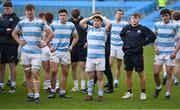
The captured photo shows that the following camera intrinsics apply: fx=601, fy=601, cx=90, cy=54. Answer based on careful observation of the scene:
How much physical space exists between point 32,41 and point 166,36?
9.97 feet

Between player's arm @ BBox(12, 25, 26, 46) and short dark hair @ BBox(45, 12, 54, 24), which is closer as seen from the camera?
player's arm @ BBox(12, 25, 26, 46)

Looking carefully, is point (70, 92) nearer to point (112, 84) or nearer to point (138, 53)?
point (112, 84)

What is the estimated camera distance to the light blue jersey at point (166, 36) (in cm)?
1353

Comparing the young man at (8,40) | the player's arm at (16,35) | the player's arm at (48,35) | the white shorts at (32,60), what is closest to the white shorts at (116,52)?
the young man at (8,40)

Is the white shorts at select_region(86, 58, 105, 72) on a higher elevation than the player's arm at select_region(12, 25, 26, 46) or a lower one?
lower

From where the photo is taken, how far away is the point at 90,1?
37.5 metres

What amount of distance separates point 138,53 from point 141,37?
1.19 ft

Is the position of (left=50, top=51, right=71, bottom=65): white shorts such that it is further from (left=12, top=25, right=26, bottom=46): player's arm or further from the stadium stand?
the stadium stand

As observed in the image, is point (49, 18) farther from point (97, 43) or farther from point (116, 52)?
point (116, 52)

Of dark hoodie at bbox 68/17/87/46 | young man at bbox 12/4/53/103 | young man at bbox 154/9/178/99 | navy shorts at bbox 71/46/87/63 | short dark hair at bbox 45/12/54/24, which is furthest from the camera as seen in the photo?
navy shorts at bbox 71/46/87/63

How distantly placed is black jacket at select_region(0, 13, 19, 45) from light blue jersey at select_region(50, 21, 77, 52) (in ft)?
3.54

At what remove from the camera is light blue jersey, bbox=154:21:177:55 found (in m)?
13.5

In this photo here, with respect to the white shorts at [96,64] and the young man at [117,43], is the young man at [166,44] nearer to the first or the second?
the white shorts at [96,64]

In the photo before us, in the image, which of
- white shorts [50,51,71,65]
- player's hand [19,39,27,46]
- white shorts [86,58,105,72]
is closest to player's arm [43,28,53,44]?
player's hand [19,39,27,46]
